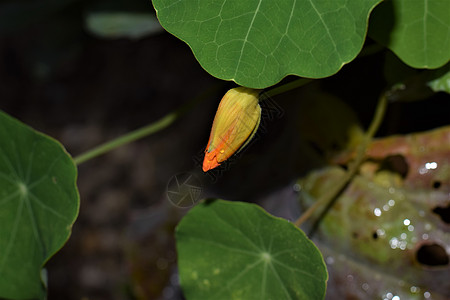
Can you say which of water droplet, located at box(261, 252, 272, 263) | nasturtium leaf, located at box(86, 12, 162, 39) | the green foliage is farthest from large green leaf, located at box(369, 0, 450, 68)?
nasturtium leaf, located at box(86, 12, 162, 39)

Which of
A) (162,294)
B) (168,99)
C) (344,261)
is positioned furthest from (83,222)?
(344,261)

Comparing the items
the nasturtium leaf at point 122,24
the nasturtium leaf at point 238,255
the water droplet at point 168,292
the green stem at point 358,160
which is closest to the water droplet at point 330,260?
the green stem at point 358,160

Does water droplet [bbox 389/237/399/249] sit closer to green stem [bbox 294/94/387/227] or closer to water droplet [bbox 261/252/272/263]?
green stem [bbox 294/94/387/227]

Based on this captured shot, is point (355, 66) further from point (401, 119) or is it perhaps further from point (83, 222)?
point (83, 222)

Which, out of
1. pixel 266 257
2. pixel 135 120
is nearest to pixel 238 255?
pixel 266 257

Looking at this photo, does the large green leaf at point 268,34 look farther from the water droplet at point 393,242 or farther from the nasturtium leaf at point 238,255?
the water droplet at point 393,242

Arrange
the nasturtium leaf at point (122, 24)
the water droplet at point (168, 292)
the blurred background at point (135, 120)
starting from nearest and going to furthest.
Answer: the blurred background at point (135, 120)
the water droplet at point (168, 292)
the nasturtium leaf at point (122, 24)
